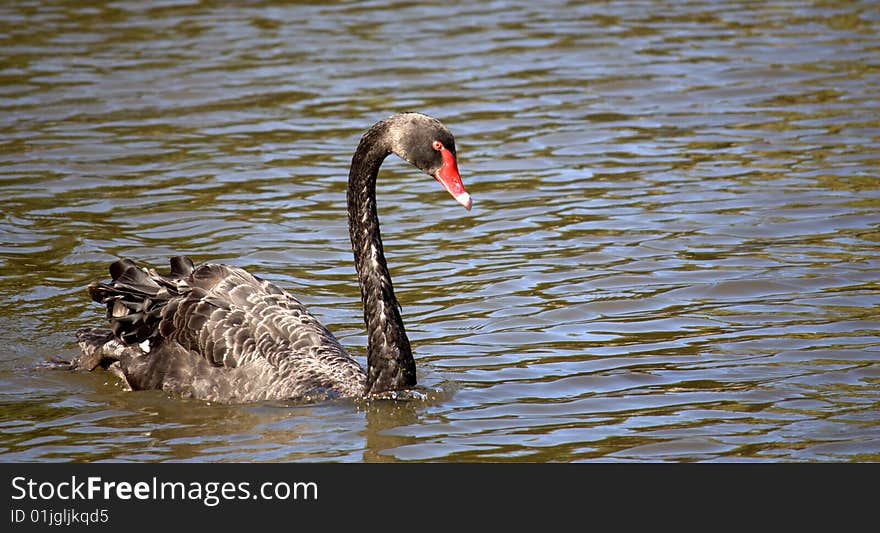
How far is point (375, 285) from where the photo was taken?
7.46 metres

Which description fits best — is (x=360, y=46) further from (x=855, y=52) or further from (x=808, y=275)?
(x=808, y=275)

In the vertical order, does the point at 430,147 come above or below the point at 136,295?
above

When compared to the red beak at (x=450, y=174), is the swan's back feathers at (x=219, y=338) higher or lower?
lower

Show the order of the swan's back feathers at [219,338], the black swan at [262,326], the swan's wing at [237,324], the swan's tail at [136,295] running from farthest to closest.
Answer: the swan's tail at [136,295]
the swan's wing at [237,324]
the swan's back feathers at [219,338]
the black swan at [262,326]

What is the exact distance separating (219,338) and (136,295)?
0.66m

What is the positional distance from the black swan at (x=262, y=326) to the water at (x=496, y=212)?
0.45ft

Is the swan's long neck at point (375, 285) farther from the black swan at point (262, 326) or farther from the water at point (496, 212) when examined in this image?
the water at point (496, 212)

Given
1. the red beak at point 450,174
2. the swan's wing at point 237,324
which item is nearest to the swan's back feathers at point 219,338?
the swan's wing at point 237,324

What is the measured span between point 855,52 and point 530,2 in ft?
15.0

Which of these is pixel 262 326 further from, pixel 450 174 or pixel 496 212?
pixel 496 212

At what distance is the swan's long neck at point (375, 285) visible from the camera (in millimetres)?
7340

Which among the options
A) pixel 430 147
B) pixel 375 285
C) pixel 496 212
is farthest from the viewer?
pixel 496 212

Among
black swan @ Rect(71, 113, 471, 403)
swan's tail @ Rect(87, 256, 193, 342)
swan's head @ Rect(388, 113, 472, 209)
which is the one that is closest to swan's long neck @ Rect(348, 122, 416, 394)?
black swan @ Rect(71, 113, 471, 403)

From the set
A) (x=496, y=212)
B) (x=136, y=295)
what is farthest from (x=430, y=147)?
(x=496, y=212)
